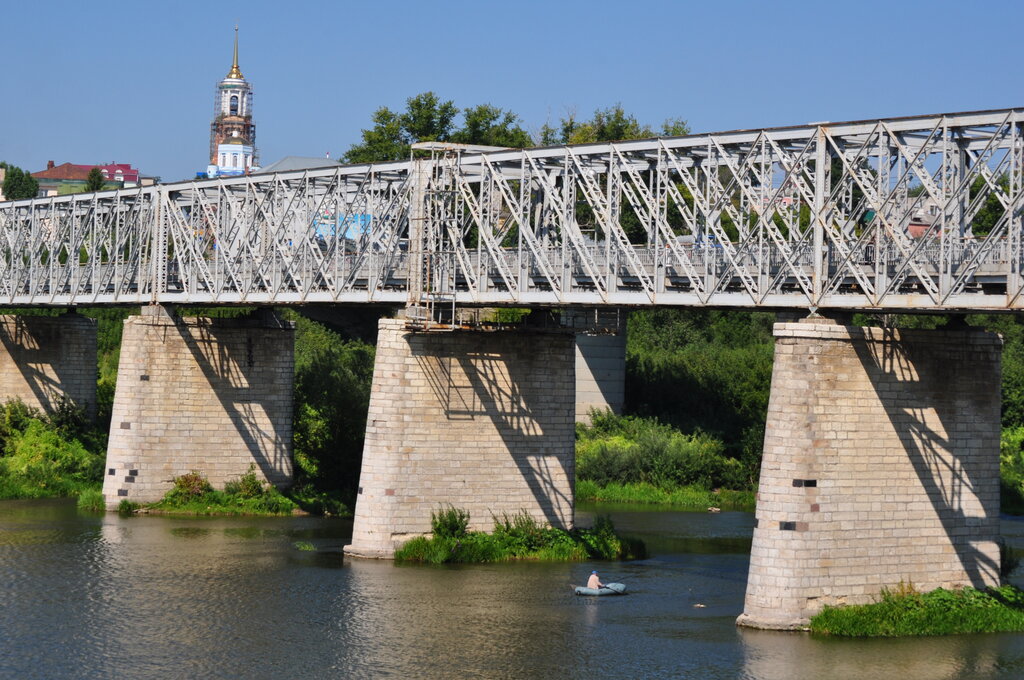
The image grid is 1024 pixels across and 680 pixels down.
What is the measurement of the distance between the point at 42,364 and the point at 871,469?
41.9 meters

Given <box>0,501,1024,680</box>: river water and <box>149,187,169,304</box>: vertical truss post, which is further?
<box>149,187,169,304</box>: vertical truss post

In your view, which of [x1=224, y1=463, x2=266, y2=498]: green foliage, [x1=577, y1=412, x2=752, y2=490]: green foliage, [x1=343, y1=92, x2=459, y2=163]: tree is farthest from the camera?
[x1=343, y1=92, x2=459, y2=163]: tree

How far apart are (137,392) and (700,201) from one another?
24143 millimetres

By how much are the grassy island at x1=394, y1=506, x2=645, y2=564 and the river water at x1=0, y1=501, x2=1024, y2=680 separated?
36.3 inches

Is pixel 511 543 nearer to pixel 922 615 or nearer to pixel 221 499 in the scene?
pixel 922 615

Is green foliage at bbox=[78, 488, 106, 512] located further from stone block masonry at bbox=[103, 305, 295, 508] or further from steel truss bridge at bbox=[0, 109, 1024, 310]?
steel truss bridge at bbox=[0, 109, 1024, 310]

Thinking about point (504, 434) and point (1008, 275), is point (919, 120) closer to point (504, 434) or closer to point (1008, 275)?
point (1008, 275)

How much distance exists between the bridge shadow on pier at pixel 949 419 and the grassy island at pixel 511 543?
11250 millimetres

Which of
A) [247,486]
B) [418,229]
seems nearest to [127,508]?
[247,486]

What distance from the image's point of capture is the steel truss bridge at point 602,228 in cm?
3181

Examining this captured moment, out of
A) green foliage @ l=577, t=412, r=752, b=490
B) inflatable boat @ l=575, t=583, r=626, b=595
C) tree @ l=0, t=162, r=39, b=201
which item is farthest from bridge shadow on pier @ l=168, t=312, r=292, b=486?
tree @ l=0, t=162, r=39, b=201

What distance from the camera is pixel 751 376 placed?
6756cm

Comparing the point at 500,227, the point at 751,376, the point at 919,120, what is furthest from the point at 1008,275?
the point at 751,376

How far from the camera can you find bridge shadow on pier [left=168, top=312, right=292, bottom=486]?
54.4 metres
